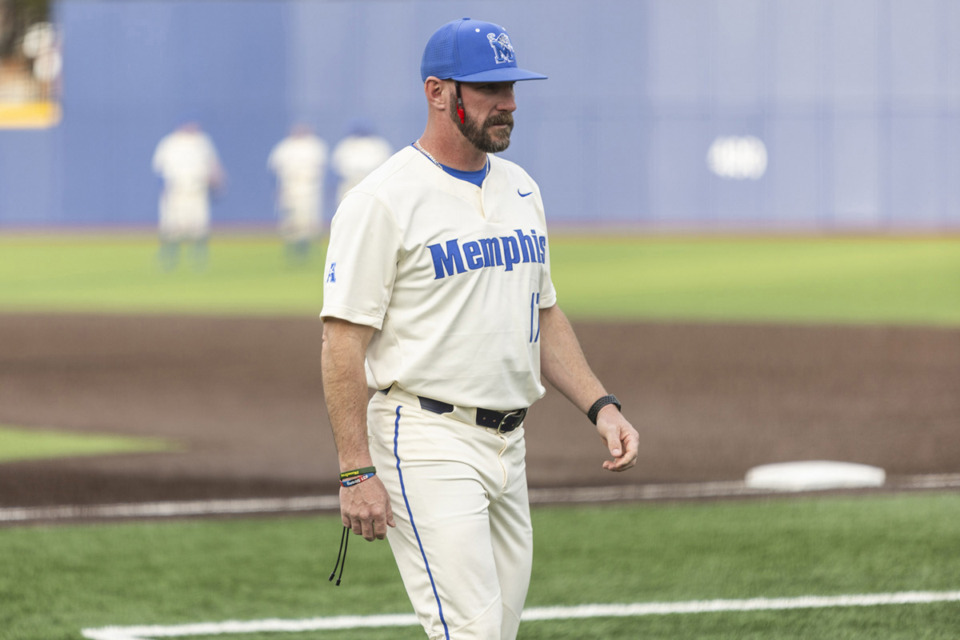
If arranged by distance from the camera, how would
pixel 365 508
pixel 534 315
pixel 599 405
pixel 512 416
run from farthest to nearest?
pixel 599 405, pixel 534 315, pixel 512 416, pixel 365 508

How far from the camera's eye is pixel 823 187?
38.8 m

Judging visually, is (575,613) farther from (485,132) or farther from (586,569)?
(485,132)

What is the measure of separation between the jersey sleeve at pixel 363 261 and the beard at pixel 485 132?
308 mm

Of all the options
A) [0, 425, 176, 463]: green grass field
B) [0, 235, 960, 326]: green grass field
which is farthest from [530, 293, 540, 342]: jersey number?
[0, 235, 960, 326]: green grass field

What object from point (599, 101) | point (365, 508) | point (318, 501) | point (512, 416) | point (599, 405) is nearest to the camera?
point (365, 508)

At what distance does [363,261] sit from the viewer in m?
3.78

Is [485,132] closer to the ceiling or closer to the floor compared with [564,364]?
closer to the ceiling

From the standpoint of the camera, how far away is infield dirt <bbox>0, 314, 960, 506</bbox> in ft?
30.4

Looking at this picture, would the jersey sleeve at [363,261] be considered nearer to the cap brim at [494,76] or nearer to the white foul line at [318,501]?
the cap brim at [494,76]

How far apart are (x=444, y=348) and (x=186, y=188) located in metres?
27.6

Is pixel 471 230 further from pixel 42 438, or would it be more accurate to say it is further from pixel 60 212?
pixel 60 212

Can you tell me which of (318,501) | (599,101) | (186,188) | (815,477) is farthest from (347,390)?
A: (599,101)

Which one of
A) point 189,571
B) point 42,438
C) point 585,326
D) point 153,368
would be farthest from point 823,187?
point 189,571

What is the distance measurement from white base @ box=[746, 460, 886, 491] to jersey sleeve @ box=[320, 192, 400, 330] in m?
5.18
